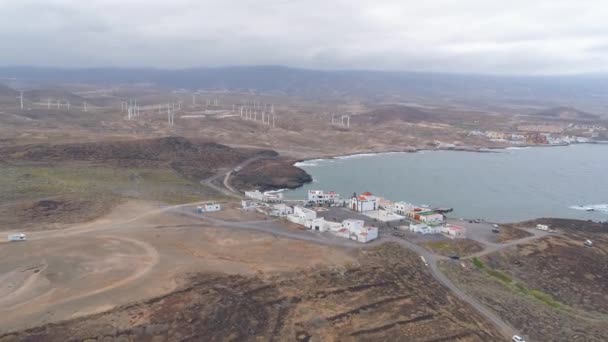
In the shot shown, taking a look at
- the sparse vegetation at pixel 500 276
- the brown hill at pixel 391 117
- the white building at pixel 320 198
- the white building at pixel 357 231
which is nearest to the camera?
the sparse vegetation at pixel 500 276

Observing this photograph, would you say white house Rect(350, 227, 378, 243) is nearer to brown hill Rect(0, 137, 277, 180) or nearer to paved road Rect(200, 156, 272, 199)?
paved road Rect(200, 156, 272, 199)

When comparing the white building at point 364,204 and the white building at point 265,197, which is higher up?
the white building at point 364,204

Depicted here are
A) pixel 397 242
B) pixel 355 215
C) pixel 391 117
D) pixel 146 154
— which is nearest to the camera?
pixel 397 242

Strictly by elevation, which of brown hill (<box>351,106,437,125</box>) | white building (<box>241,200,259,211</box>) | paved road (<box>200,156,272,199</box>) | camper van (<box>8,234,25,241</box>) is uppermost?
brown hill (<box>351,106,437,125</box>)

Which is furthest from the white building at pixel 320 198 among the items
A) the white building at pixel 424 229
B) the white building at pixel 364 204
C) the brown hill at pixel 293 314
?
the brown hill at pixel 293 314

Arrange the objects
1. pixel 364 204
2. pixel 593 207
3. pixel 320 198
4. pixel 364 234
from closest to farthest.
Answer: pixel 364 234 → pixel 364 204 → pixel 320 198 → pixel 593 207

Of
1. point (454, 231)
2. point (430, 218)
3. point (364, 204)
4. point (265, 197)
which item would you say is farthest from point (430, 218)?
point (265, 197)

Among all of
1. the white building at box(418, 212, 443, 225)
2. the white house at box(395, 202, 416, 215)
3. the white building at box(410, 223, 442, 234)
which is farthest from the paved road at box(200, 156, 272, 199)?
A: the white building at box(410, 223, 442, 234)

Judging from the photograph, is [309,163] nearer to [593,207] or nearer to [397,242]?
[593,207]

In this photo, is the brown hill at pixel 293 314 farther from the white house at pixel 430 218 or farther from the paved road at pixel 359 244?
the white house at pixel 430 218

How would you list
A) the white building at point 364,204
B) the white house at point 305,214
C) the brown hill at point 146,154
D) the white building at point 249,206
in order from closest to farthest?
1. the white house at point 305,214
2. the white building at point 249,206
3. the white building at point 364,204
4. the brown hill at point 146,154

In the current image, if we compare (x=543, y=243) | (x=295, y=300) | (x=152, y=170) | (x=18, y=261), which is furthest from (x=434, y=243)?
(x=152, y=170)
